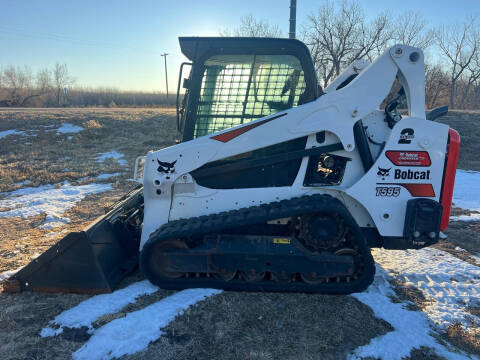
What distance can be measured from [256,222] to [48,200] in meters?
5.57

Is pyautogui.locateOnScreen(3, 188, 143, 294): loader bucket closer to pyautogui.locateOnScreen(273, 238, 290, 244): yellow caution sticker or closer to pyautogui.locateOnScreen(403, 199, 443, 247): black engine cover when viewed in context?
pyautogui.locateOnScreen(273, 238, 290, 244): yellow caution sticker

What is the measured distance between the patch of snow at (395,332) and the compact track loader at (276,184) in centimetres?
25

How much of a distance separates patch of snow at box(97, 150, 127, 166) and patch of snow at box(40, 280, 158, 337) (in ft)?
26.5

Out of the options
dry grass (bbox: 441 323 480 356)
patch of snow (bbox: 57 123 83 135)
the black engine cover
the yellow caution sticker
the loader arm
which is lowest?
dry grass (bbox: 441 323 480 356)

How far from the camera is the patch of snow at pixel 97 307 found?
9.55 ft

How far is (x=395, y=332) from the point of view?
9.46 ft

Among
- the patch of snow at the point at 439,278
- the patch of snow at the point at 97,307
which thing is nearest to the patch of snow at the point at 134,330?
the patch of snow at the point at 97,307

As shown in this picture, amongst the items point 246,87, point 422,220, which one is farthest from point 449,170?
point 246,87

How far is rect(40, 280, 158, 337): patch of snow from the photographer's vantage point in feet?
9.55

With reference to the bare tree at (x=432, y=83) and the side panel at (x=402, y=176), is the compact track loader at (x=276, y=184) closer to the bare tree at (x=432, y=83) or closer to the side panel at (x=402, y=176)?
the side panel at (x=402, y=176)

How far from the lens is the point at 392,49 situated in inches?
130

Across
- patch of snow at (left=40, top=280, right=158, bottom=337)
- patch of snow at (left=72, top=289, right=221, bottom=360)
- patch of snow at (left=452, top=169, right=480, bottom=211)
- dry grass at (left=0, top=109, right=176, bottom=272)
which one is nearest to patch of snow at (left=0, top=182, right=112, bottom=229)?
dry grass at (left=0, top=109, right=176, bottom=272)

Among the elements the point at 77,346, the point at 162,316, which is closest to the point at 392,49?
the point at 162,316

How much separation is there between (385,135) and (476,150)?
12952 millimetres
